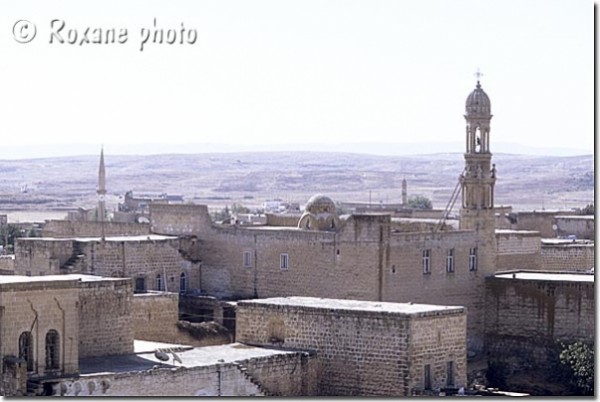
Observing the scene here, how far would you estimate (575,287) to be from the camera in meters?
37.7

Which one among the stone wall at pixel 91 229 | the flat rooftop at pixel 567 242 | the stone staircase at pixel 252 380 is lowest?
the stone staircase at pixel 252 380

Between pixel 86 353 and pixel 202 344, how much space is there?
654cm

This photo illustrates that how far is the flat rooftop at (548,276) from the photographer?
38.4 meters

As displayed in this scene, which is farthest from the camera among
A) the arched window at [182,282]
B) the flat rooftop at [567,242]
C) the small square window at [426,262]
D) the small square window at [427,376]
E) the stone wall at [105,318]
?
the flat rooftop at [567,242]

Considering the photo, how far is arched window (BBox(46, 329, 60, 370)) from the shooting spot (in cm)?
2627

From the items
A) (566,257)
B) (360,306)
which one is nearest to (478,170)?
(566,257)

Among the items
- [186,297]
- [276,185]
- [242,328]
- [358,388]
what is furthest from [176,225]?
[276,185]

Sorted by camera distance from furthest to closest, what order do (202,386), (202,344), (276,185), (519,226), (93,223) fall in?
(276,185)
(519,226)
(93,223)
(202,344)
(202,386)

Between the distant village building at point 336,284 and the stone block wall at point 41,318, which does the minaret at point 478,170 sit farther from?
the stone block wall at point 41,318

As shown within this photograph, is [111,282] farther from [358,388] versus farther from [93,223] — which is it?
[93,223]

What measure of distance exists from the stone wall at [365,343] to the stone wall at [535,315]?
28.5 feet

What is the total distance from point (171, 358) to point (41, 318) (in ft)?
8.60

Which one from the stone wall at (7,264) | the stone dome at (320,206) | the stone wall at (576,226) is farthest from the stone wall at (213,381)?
the stone wall at (576,226)

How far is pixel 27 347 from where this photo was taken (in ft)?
85.3
